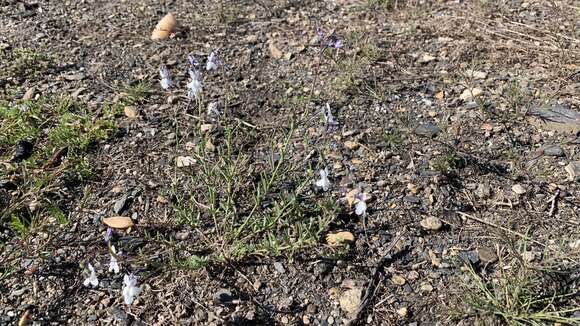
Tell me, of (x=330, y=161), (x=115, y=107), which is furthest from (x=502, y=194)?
(x=115, y=107)

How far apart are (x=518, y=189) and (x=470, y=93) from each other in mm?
711

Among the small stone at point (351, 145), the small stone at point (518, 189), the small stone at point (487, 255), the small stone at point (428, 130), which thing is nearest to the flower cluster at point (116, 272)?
the small stone at point (351, 145)

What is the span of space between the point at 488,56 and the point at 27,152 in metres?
2.55

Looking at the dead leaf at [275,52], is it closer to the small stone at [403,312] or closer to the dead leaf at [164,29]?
the dead leaf at [164,29]

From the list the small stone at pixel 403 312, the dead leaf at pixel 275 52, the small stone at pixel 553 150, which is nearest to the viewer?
the small stone at pixel 403 312

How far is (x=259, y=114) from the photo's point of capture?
321 cm

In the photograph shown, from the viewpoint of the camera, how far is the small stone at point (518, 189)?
2.69 metres

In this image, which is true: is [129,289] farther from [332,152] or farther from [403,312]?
Result: [332,152]

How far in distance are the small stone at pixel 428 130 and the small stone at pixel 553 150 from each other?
1.65 ft

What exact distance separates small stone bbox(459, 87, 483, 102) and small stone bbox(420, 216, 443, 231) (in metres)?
0.90

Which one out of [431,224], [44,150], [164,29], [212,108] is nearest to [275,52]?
[164,29]

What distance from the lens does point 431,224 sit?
2570 mm

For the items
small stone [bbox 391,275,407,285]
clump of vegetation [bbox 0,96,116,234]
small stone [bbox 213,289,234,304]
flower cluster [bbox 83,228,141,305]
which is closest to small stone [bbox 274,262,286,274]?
small stone [bbox 213,289,234,304]

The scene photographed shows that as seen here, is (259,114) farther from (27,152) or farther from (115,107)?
(27,152)
